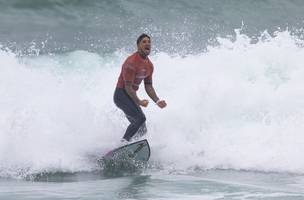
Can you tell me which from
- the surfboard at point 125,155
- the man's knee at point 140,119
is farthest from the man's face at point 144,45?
the surfboard at point 125,155

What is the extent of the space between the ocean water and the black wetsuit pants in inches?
20.5

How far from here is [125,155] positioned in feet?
32.3

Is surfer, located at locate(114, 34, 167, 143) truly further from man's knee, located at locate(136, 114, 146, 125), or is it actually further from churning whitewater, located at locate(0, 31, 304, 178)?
churning whitewater, located at locate(0, 31, 304, 178)

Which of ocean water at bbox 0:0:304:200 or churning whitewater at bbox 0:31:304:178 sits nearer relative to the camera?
ocean water at bbox 0:0:304:200

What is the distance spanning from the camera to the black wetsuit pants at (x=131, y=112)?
9859 millimetres

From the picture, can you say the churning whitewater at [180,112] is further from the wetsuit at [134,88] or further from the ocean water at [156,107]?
the wetsuit at [134,88]

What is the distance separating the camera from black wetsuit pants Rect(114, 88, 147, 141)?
9.86 meters

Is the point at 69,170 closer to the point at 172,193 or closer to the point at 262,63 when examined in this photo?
the point at 172,193

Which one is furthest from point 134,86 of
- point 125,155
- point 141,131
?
point 125,155

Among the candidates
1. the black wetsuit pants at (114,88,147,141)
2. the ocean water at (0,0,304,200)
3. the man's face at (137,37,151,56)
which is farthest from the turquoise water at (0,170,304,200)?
the man's face at (137,37,151,56)

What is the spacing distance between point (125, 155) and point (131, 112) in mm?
→ 561

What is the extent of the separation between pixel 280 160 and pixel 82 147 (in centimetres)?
265

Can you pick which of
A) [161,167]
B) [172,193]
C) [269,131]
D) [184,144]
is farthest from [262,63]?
[172,193]

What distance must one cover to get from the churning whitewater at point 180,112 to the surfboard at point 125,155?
203 millimetres
